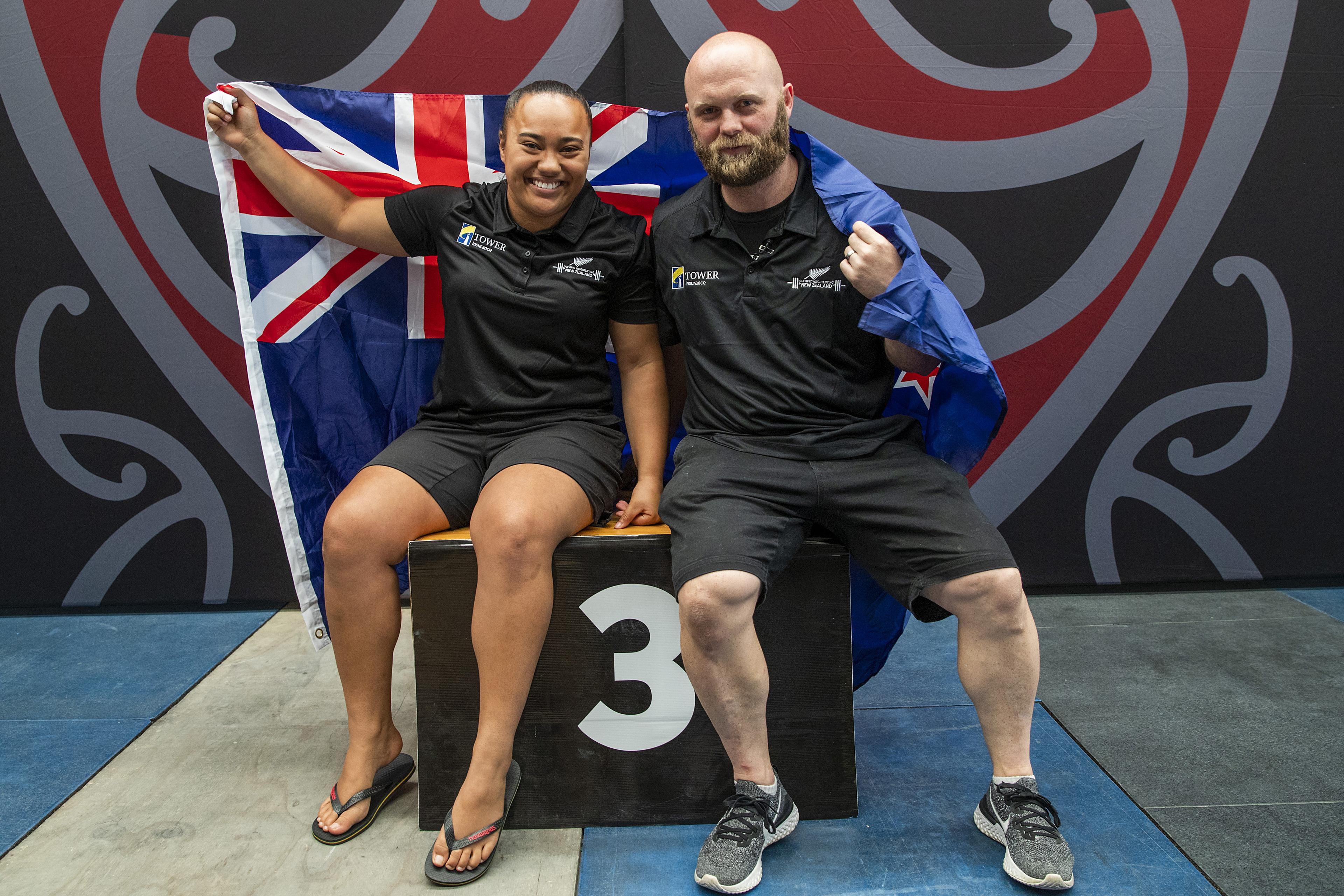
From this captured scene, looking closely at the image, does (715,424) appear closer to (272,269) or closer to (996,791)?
(996,791)

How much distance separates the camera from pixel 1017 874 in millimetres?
1589

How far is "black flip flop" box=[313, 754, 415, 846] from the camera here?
5.74ft

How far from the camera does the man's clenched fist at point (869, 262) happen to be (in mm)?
1679

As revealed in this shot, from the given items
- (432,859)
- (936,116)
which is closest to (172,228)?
(432,859)

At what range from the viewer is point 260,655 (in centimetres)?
256

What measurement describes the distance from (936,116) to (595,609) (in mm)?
1784

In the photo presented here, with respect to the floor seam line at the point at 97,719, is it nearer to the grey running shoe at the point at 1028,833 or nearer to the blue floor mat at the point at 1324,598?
the grey running shoe at the point at 1028,833

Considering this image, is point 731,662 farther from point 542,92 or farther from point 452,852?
point 542,92

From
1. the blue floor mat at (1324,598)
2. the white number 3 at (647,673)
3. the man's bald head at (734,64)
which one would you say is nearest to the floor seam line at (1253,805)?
the white number 3 at (647,673)

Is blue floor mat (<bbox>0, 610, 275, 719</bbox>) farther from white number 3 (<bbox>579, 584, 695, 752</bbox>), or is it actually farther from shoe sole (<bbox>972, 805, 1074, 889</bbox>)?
shoe sole (<bbox>972, 805, 1074, 889</bbox>)

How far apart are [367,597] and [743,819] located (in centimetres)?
83

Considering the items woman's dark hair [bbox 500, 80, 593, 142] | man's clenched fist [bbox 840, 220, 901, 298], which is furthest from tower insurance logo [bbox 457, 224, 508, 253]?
man's clenched fist [bbox 840, 220, 901, 298]

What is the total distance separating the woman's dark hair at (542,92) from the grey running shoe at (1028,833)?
157 cm

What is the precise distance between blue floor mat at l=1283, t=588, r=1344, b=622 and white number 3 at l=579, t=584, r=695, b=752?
2.13 metres
